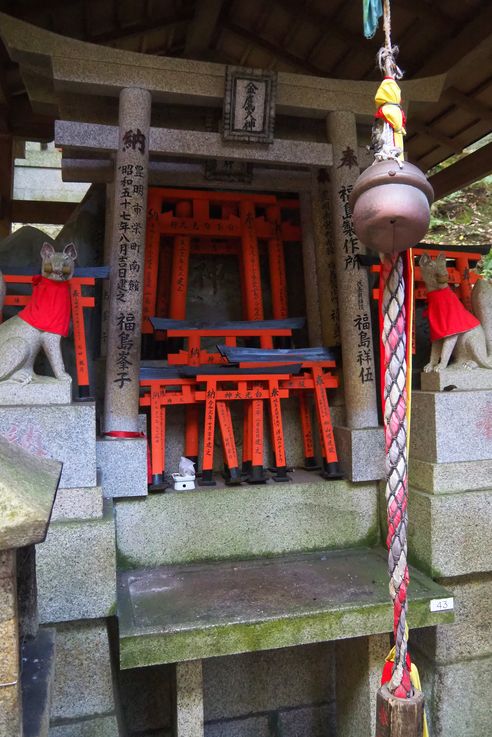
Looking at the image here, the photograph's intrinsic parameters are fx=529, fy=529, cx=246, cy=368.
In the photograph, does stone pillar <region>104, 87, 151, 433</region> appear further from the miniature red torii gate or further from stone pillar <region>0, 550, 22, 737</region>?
stone pillar <region>0, 550, 22, 737</region>

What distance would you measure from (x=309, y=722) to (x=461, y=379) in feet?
9.66

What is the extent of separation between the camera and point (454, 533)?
3.64 meters

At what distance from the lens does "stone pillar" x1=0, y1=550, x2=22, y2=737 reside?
4.50 ft

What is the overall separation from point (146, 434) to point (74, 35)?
16.2 ft

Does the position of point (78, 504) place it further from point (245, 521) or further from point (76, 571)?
point (245, 521)

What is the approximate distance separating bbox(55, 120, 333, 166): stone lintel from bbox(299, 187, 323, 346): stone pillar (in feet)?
2.41

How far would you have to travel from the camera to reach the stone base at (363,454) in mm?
4211

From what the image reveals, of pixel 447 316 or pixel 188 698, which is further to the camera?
→ pixel 447 316

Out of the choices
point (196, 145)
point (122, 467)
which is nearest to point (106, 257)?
point (196, 145)

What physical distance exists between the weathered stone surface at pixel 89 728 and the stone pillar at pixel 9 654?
206 cm

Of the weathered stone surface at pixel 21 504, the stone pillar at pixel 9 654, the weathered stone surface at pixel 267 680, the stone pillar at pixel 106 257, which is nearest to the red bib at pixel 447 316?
the weathered stone surface at pixel 267 680

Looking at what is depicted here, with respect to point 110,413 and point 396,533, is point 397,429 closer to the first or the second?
point 396,533

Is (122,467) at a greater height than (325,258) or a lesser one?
lesser

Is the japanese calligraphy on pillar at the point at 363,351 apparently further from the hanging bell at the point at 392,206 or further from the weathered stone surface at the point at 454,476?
the hanging bell at the point at 392,206
